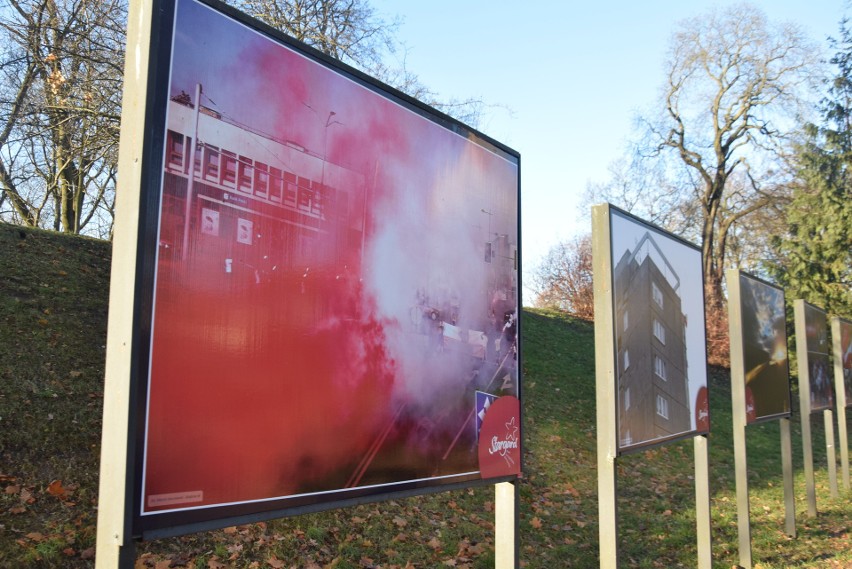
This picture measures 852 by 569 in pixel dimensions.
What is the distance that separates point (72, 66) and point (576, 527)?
9589 millimetres

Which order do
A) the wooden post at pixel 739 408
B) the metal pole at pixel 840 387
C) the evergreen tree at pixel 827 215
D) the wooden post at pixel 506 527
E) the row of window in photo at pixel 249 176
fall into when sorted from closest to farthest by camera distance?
the row of window in photo at pixel 249 176, the wooden post at pixel 506 527, the wooden post at pixel 739 408, the metal pole at pixel 840 387, the evergreen tree at pixel 827 215

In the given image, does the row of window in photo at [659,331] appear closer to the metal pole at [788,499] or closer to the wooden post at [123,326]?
the metal pole at [788,499]

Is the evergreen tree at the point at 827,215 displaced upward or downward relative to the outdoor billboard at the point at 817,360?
upward

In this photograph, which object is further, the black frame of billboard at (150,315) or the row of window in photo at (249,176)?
the row of window in photo at (249,176)

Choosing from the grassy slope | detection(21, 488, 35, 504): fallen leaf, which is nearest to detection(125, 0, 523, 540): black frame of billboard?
the grassy slope

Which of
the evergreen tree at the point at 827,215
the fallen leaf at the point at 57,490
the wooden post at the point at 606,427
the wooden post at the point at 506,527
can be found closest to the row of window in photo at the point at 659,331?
the wooden post at the point at 606,427

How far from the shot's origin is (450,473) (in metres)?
3.42

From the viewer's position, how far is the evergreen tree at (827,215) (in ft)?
62.2

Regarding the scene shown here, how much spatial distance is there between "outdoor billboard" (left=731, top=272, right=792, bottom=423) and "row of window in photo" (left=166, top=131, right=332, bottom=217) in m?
5.81

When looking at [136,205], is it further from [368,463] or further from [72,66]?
[72,66]

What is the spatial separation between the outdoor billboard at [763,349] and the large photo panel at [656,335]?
84 centimetres

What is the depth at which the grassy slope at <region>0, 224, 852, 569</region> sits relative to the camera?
4.91 m

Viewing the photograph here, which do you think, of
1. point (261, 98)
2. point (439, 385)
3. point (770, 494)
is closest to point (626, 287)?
point (439, 385)

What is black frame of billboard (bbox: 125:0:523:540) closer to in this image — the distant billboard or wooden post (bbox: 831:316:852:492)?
wooden post (bbox: 831:316:852:492)
